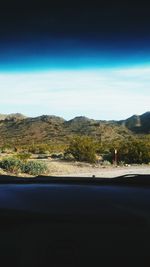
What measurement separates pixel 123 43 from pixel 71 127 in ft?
415

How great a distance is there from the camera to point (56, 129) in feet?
436

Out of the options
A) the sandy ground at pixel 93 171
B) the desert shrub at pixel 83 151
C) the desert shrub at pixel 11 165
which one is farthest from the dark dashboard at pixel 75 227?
the desert shrub at pixel 83 151

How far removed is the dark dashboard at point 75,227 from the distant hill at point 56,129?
109 meters

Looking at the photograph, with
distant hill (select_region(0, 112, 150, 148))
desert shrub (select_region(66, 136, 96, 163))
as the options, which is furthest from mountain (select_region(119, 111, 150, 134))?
desert shrub (select_region(66, 136, 96, 163))

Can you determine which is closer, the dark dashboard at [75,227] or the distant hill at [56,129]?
the dark dashboard at [75,227]

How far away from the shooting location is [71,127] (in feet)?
442

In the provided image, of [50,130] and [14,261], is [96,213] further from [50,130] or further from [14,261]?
[50,130]

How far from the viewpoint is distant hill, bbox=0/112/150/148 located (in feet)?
395

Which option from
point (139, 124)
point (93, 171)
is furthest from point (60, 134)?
point (93, 171)

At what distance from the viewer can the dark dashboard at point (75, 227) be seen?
2240 millimetres

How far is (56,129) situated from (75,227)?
130 m

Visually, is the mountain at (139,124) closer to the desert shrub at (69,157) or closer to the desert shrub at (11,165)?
the desert shrub at (69,157)

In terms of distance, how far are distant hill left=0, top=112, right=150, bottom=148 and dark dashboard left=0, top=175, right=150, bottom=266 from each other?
10920 centimetres

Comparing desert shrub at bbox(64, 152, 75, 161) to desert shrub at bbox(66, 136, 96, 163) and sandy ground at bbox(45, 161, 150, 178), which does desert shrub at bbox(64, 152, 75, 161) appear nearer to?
desert shrub at bbox(66, 136, 96, 163)
